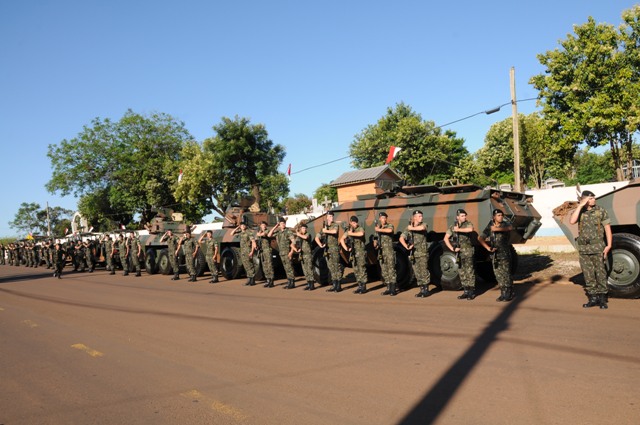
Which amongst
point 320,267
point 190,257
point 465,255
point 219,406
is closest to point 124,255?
point 190,257

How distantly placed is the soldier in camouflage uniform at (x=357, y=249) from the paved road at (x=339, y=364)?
125 cm

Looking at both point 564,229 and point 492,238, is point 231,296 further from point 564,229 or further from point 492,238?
point 564,229

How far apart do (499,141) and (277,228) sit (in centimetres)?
3771

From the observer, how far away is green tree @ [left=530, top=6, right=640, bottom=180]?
22438 millimetres

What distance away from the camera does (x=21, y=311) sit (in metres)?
10.9

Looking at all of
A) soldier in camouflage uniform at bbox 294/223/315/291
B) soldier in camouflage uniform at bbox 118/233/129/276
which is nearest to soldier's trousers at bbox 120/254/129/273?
soldier in camouflage uniform at bbox 118/233/129/276

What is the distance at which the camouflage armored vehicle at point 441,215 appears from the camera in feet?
32.0

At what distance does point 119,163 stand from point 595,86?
37.7m

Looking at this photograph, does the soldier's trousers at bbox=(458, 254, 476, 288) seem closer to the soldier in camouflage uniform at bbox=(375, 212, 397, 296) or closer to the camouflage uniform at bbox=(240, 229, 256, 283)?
the soldier in camouflage uniform at bbox=(375, 212, 397, 296)

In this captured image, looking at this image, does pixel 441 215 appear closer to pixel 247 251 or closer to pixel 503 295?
pixel 503 295

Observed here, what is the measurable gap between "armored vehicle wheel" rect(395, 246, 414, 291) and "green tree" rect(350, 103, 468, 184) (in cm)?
2302

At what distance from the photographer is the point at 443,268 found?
9852 mm

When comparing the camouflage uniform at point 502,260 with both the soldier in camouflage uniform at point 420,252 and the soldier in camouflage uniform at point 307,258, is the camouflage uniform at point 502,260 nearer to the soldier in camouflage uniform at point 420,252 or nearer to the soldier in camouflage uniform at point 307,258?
the soldier in camouflage uniform at point 420,252

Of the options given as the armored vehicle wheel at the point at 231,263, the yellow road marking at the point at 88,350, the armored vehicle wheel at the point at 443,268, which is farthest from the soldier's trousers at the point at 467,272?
the armored vehicle wheel at the point at 231,263
